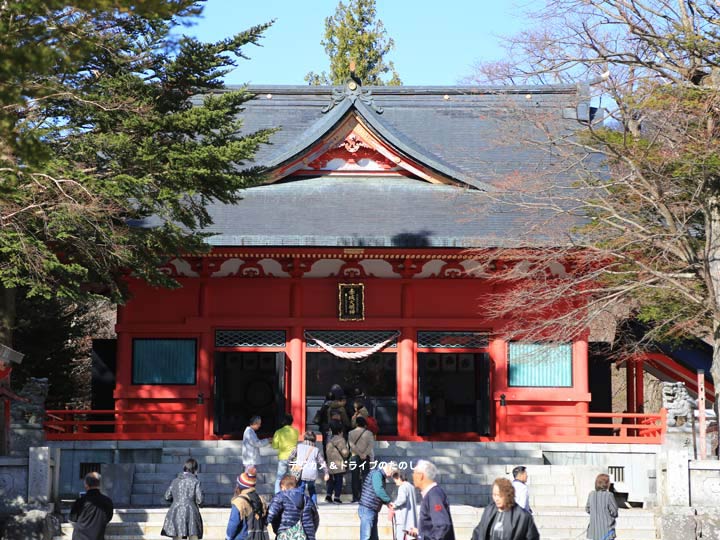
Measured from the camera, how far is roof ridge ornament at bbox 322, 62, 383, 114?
2398 cm

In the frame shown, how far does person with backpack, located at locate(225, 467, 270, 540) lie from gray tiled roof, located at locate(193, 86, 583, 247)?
8236 millimetres

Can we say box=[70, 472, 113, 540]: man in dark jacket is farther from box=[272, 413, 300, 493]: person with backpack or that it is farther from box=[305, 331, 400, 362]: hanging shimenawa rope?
box=[305, 331, 400, 362]: hanging shimenawa rope

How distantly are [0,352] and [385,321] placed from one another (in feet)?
30.3

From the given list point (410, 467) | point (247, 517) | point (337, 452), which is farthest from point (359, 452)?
point (247, 517)

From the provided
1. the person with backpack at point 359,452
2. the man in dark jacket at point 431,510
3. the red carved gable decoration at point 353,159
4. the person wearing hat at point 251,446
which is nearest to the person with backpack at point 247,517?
the man in dark jacket at point 431,510

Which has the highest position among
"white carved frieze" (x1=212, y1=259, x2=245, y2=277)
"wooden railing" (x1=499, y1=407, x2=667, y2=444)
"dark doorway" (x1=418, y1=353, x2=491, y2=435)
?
"white carved frieze" (x1=212, y1=259, x2=245, y2=277)

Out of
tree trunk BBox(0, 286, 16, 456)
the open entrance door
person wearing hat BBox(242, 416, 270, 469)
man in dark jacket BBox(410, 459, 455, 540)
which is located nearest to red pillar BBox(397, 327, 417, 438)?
the open entrance door

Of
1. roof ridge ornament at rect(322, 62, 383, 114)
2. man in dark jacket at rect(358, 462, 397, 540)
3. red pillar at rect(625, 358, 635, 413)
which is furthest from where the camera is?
red pillar at rect(625, 358, 635, 413)

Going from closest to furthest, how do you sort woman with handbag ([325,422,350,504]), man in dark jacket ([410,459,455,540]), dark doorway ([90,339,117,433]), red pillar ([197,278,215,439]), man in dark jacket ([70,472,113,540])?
man in dark jacket ([410,459,455,540]) < man in dark jacket ([70,472,113,540]) < woman with handbag ([325,422,350,504]) < red pillar ([197,278,215,439]) < dark doorway ([90,339,117,433])

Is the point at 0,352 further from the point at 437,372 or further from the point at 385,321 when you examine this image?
the point at 437,372

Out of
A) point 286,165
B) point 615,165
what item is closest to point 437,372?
point 286,165

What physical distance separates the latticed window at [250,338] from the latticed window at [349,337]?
1.87 feet

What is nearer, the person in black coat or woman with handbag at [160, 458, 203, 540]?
the person in black coat

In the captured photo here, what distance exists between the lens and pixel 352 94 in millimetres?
23875
